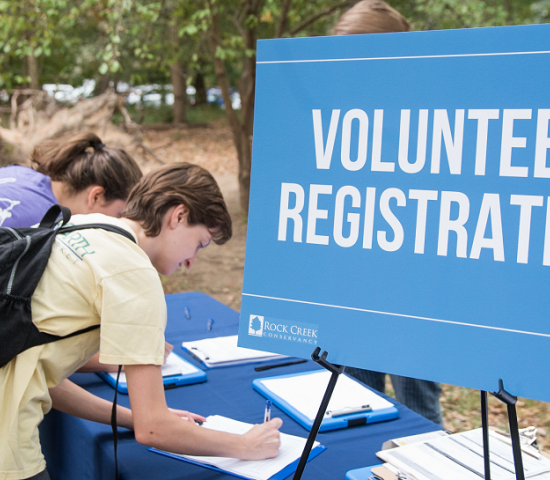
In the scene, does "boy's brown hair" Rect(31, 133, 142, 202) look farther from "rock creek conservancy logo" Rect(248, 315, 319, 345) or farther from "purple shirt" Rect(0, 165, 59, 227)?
"rock creek conservancy logo" Rect(248, 315, 319, 345)

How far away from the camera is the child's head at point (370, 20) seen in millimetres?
2025

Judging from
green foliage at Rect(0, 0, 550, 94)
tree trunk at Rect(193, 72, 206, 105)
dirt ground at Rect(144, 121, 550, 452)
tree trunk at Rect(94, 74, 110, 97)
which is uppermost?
tree trunk at Rect(193, 72, 206, 105)

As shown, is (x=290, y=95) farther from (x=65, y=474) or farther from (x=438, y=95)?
(x=65, y=474)

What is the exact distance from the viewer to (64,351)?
4.48 feet

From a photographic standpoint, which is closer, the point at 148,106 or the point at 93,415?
the point at 93,415

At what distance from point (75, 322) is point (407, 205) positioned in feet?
2.67

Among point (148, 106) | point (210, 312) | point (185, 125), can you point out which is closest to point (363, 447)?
point (210, 312)

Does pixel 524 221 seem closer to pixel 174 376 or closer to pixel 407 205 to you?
pixel 407 205

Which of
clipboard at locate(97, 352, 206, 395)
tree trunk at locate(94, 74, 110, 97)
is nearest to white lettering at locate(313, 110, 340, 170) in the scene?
clipboard at locate(97, 352, 206, 395)

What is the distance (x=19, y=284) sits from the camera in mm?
1272

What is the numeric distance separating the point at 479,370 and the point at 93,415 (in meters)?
1.03

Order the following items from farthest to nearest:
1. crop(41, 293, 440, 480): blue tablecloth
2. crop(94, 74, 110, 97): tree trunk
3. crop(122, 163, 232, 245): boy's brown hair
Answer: crop(94, 74, 110, 97): tree trunk
crop(122, 163, 232, 245): boy's brown hair
crop(41, 293, 440, 480): blue tablecloth

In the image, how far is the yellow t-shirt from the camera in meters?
1.29

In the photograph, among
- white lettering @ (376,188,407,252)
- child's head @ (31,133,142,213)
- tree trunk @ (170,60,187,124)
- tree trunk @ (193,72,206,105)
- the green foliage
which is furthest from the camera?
tree trunk @ (193,72,206,105)
